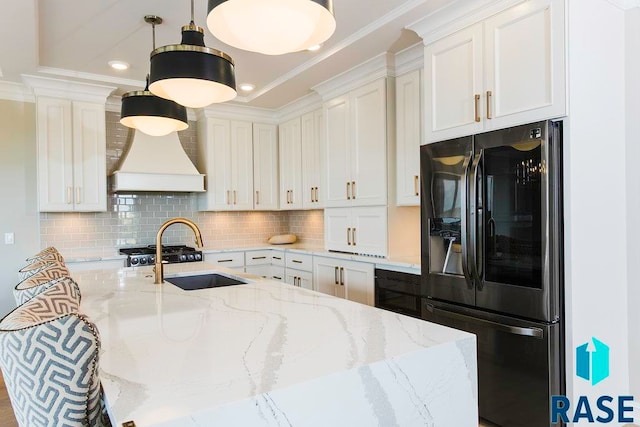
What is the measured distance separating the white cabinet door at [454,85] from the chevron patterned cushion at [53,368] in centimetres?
233

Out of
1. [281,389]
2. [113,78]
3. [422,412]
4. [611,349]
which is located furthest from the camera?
[113,78]

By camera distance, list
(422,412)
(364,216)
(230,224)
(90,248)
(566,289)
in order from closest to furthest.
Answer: (422,412)
(566,289)
(364,216)
(90,248)
(230,224)

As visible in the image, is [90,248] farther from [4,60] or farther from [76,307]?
[76,307]

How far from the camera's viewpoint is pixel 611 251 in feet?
7.81

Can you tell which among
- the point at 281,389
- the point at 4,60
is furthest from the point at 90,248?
the point at 281,389

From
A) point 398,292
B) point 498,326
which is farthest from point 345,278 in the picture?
point 498,326

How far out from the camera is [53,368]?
0.83 m

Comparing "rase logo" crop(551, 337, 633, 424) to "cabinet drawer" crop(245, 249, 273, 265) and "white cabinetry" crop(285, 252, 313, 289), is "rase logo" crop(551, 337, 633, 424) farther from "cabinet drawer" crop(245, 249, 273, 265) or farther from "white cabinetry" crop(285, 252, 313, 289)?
"cabinet drawer" crop(245, 249, 273, 265)

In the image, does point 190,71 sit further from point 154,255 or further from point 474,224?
point 154,255

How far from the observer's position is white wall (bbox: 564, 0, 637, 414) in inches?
83.0

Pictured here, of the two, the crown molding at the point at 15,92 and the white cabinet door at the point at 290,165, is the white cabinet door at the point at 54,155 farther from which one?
the white cabinet door at the point at 290,165

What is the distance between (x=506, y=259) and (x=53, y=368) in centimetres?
217

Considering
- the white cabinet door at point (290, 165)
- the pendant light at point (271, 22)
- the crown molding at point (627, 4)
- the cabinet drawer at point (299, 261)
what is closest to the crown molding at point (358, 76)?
the white cabinet door at point (290, 165)

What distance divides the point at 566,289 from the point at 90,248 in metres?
4.54
